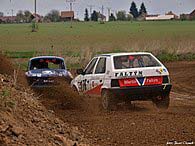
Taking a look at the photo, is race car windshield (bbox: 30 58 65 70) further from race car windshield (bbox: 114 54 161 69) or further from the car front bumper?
the car front bumper

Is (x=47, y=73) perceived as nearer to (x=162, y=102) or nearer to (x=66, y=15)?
(x=162, y=102)

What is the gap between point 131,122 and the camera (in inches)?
478

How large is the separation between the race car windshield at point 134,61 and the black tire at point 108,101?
768mm

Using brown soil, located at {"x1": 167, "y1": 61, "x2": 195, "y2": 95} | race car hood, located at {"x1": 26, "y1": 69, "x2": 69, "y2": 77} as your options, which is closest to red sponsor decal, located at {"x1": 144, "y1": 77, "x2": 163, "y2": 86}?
race car hood, located at {"x1": 26, "y1": 69, "x2": 69, "y2": 77}

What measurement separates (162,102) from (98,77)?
75.5 inches

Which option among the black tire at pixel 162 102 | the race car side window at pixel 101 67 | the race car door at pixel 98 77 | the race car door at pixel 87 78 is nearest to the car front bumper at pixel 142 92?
the black tire at pixel 162 102

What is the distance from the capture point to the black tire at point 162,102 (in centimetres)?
1528

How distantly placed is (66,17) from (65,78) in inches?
5709

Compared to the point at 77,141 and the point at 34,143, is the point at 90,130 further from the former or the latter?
the point at 34,143

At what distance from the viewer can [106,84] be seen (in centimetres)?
1483

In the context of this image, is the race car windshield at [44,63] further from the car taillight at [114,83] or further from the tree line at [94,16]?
the tree line at [94,16]

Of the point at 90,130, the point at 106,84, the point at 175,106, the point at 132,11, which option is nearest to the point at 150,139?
the point at 90,130

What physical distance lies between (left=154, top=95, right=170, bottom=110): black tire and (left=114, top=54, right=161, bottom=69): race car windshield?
0.94m

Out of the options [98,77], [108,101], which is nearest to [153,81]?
[108,101]
